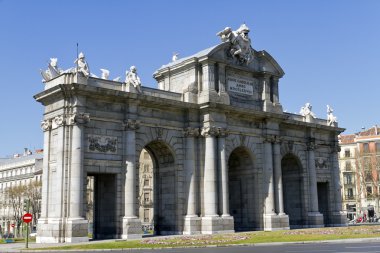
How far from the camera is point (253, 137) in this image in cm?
4909

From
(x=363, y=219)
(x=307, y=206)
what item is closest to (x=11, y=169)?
(x=363, y=219)

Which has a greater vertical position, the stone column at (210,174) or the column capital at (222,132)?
the column capital at (222,132)

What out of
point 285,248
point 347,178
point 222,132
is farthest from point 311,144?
point 347,178

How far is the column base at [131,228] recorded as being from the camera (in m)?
38.3

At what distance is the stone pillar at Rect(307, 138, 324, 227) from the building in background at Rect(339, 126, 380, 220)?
4192 centimetres

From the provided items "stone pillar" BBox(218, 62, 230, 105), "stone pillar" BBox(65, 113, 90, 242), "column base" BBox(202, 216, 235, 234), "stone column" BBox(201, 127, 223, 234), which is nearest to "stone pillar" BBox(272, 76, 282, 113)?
"stone pillar" BBox(218, 62, 230, 105)

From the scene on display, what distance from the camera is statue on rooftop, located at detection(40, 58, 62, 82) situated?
40.9m

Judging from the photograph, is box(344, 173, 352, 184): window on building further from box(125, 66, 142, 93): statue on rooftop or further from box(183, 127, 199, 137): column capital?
box(125, 66, 142, 93): statue on rooftop

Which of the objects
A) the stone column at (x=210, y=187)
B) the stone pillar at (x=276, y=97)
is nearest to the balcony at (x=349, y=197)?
the stone pillar at (x=276, y=97)

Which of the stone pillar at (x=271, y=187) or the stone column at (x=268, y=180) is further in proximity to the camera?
the stone column at (x=268, y=180)

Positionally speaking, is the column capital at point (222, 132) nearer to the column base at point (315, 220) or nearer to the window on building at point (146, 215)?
the column base at point (315, 220)

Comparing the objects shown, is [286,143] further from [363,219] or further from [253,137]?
[363,219]

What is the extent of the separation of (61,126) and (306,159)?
2889cm

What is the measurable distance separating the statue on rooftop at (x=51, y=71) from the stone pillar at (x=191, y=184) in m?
12.1
